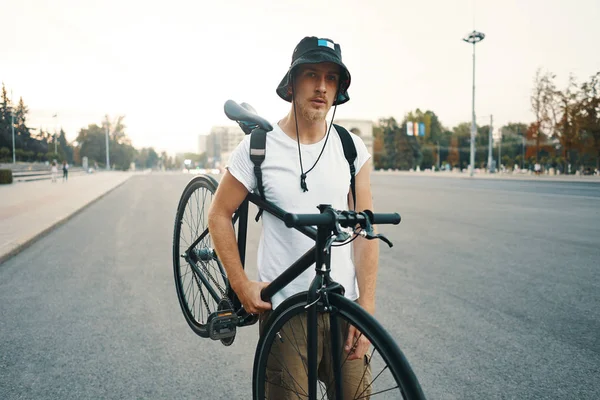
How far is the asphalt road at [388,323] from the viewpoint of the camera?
3249mm

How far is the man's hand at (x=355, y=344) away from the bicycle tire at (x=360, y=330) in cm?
3

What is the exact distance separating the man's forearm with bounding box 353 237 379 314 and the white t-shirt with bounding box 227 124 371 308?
0.05m

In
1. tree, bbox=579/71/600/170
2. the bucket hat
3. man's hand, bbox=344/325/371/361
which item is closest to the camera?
man's hand, bbox=344/325/371/361

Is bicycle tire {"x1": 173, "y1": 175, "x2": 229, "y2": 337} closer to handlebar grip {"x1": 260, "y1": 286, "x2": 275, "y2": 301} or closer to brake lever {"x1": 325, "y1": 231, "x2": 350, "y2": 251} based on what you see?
handlebar grip {"x1": 260, "y1": 286, "x2": 275, "y2": 301}

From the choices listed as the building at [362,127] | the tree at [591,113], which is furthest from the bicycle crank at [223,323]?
the building at [362,127]

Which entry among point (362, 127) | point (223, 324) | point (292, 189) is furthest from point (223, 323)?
point (362, 127)

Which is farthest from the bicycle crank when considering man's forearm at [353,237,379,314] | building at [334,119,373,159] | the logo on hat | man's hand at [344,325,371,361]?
building at [334,119,373,159]

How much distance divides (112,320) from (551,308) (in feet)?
13.5

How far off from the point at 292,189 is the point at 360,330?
723mm

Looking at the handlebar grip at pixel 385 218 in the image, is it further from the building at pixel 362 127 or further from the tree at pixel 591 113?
the building at pixel 362 127

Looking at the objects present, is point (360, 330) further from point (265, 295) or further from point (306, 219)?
point (265, 295)

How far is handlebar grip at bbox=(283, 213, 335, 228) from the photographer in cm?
158

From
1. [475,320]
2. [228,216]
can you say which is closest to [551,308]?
[475,320]

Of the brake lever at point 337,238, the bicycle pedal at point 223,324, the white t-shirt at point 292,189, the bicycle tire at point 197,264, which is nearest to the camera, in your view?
the brake lever at point 337,238
